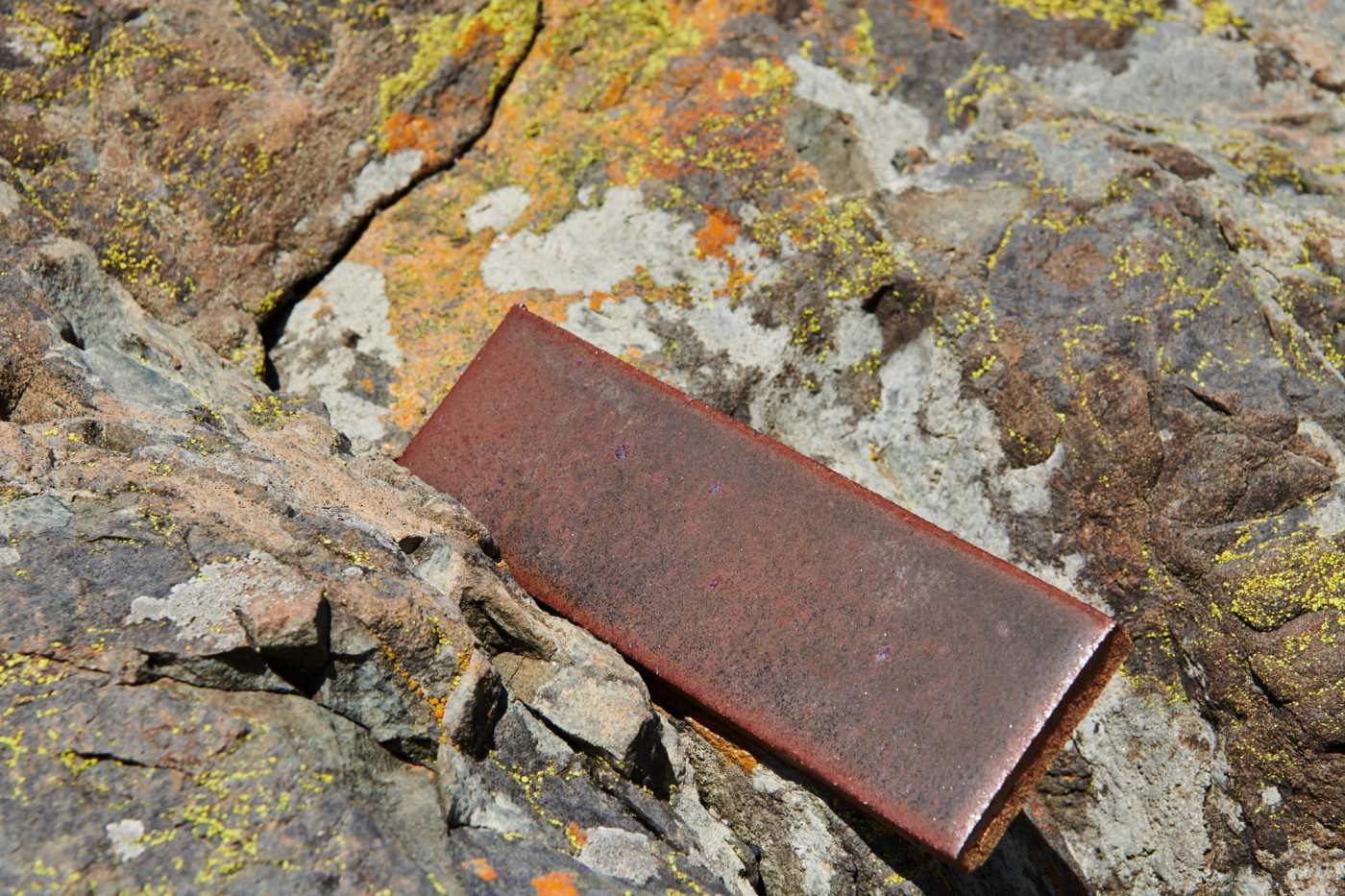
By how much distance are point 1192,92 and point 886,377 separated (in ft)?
3.70

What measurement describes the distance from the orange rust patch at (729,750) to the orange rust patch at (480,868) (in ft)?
1.88

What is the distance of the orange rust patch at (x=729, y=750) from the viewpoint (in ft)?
6.34

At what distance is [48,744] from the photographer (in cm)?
138

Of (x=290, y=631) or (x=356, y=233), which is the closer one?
(x=290, y=631)

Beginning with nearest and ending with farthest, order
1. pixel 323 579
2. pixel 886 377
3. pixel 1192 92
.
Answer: pixel 323 579
pixel 886 377
pixel 1192 92

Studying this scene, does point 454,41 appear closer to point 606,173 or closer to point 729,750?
point 606,173

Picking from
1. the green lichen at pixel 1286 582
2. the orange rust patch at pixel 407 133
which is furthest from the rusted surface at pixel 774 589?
the orange rust patch at pixel 407 133

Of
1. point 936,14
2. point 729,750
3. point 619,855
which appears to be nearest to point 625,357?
point 729,750

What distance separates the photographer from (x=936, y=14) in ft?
9.22

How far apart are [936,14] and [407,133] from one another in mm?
1256

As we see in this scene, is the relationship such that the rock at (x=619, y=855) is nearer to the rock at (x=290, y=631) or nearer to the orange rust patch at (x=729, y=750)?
the orange rust patch at (x=729, y=750)

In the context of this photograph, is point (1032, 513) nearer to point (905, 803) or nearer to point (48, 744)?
point (905, 803)

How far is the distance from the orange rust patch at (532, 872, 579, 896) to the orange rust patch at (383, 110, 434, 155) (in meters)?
1.69

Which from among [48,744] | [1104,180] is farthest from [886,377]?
[48,744]
